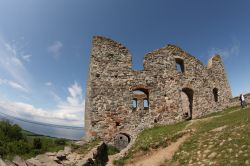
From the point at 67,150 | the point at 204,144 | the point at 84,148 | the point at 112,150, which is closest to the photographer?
the point at 204,144

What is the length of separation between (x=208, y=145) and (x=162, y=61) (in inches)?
341

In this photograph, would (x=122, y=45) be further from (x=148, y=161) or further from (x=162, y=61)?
(x=148, y=161)

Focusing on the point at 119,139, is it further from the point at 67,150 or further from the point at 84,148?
the point at 67,150

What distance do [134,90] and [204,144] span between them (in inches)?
273

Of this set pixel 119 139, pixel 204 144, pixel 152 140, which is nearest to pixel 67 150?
pixel 152 140

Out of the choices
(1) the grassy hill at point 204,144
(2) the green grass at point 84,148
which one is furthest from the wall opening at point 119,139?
(2) the green grass at point 84,148

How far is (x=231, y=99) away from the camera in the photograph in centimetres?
2052

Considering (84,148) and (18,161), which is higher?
(84,148)

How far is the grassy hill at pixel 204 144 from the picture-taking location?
292 inches

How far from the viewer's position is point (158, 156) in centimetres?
1009

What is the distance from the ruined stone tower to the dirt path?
127 inches

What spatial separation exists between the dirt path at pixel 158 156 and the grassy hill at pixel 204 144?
6.9 inches

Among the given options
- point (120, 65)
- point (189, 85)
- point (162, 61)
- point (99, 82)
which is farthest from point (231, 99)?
point (99, 82)

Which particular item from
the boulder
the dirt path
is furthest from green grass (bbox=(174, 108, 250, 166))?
the boulder
